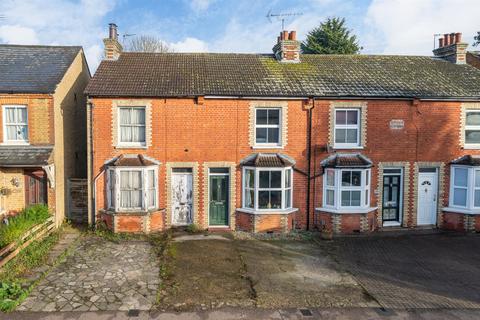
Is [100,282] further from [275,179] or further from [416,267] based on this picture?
[416,267]

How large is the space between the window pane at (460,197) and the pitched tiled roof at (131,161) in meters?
12.6

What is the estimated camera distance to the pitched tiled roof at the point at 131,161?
1356 cm

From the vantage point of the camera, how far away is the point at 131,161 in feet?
45.0

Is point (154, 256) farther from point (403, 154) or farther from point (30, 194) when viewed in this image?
point (403, 154)

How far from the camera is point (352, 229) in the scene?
14.3 m

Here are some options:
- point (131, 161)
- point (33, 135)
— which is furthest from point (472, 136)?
point (33, 135)

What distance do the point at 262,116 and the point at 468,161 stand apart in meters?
8.72

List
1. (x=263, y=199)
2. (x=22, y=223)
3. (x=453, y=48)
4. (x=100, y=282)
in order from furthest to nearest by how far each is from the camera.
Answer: (x=453, y=48)
(x=263, y=199)
(x=22, y=223)
(x=100, y=282)

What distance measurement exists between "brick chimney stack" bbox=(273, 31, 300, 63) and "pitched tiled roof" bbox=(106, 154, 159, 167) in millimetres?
8015

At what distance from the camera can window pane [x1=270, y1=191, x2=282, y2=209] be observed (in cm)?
1416

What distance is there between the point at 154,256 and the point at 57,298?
133 inches

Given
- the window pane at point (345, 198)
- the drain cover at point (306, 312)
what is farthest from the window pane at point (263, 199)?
the drain cover at point (306, 312)

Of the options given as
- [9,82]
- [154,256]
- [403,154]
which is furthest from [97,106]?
[403,154]

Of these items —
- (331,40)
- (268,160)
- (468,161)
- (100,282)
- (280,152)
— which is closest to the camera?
(100,282)
